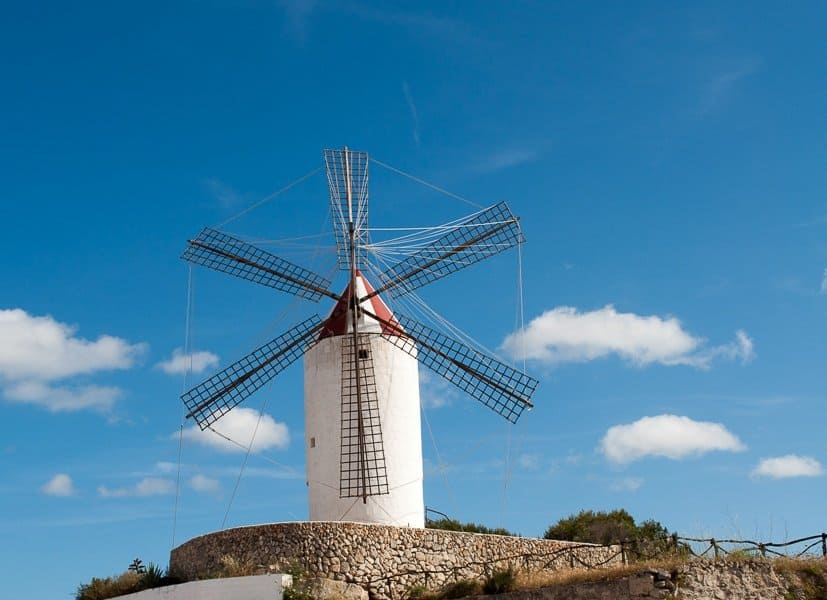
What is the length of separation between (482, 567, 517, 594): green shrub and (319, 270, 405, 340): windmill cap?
20.6 ft

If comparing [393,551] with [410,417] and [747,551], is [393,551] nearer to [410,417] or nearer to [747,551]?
[410,417]

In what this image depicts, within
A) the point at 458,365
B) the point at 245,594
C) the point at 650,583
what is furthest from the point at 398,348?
the point at 650,583

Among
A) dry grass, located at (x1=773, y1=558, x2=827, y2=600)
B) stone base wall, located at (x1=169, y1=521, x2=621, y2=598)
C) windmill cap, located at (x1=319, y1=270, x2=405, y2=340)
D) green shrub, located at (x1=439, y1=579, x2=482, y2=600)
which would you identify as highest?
windmill cap, located at (x1=319, y1=270, x2=405, y2=340)

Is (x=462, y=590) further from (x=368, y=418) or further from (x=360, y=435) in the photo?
(x=368, y=418)

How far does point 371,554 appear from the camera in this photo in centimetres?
2002

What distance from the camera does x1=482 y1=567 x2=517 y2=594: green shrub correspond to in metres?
18.9

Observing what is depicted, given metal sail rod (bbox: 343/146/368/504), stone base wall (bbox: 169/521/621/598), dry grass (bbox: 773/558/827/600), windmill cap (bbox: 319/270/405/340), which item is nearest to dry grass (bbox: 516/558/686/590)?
stone base wall (bbox: 169/521/621/598)

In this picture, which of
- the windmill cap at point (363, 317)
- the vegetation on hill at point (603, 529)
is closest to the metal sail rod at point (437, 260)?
the windmill cap at point (363, 317)

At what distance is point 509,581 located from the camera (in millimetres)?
18938

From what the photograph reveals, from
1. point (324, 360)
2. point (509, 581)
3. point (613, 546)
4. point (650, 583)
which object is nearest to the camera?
point (650, 583)

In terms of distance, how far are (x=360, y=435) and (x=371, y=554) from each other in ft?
10.3

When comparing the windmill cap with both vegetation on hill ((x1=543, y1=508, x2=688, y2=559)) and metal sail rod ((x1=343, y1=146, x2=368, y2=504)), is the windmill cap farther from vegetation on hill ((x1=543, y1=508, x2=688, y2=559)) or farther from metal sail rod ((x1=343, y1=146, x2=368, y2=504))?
vegetation on hill ((x1=543, y1=508, x2=688, y2=559))

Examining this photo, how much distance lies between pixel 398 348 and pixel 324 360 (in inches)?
59.9

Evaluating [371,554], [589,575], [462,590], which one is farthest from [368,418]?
[589,575]
